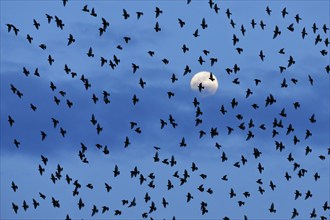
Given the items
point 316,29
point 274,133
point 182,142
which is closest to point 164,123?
point 182,142

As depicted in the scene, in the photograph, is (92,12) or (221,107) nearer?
(92,12)

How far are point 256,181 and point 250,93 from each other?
12275 millimetres

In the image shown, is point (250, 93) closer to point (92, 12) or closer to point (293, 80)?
point (293, 80)

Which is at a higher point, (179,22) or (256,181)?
(179,22)

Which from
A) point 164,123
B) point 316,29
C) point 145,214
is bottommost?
point 145,214

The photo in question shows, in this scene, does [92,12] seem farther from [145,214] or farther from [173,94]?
[145,214]

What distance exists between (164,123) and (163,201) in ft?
33.3

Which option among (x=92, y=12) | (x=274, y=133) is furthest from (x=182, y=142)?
(x=92, y=12)

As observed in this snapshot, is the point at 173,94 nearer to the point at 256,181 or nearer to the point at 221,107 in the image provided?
the point at 221,107

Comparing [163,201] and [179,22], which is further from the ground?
[179,22]

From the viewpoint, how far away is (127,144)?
122 meters

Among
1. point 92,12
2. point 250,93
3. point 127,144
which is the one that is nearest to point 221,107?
point 250,93

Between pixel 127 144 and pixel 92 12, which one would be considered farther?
pixel 127 144

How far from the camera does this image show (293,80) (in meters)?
124
